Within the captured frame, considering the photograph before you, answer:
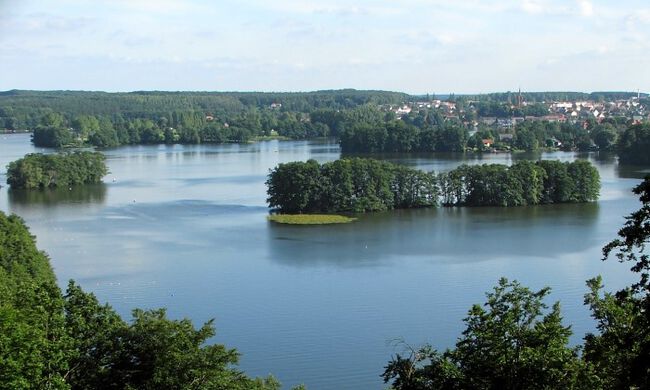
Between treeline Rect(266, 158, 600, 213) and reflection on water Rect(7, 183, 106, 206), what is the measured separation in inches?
223

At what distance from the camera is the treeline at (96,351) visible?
5.73 meters

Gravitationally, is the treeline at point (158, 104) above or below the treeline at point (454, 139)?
above

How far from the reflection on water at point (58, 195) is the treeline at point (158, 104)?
114 feet

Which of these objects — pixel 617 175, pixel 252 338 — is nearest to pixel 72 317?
pixel 252 338

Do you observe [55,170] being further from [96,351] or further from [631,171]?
[96,351]

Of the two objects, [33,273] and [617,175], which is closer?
[33,273]

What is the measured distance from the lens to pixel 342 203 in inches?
865

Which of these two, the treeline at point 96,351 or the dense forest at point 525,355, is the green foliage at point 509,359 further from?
the treeline at point 96,351

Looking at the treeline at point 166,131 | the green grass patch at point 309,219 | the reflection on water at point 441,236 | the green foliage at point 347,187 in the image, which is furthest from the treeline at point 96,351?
the treeline at point 166,131

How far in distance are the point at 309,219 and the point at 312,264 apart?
5.14 meters

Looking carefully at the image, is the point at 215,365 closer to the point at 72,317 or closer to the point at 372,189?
the point at 72,317

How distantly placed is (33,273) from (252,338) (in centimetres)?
351

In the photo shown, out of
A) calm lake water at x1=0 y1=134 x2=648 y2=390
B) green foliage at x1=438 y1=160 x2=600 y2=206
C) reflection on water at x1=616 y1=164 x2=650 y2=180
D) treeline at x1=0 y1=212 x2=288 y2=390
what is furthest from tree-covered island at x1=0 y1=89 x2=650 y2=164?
treeline at x1=0 y1=212 x2=288 y2=390

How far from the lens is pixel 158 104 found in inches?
2916
